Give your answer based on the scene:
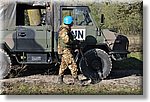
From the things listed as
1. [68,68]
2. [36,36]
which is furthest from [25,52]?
[68,68]

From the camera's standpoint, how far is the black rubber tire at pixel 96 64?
24.1 feet

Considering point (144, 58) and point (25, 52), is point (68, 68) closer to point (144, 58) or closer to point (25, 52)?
point (25, 52)

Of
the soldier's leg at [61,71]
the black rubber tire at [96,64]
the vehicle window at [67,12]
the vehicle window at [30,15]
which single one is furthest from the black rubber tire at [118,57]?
the vehicle window at [30,15]

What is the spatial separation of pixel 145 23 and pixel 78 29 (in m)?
1.35

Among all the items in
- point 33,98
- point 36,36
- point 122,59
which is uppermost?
point 36,36

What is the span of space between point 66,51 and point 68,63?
21cm

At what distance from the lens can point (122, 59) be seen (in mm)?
7559

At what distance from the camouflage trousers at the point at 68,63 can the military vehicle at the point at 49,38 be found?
20cm

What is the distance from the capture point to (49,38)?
7.32 m

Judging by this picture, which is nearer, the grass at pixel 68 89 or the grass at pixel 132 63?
the grass at pixel 68 89

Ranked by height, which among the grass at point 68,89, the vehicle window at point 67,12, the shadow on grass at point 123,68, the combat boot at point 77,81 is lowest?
the grass at point 68,89

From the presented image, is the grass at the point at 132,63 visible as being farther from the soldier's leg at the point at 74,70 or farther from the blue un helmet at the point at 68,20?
the blue un helmet at the point at 68,20

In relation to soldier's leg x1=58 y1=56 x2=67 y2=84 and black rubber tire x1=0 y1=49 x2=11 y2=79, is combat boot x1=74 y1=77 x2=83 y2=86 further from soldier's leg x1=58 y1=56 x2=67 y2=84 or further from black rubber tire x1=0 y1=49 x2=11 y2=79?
black rubber tire x1=0 y1=49 x2=11 y2=79

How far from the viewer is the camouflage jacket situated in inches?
274
